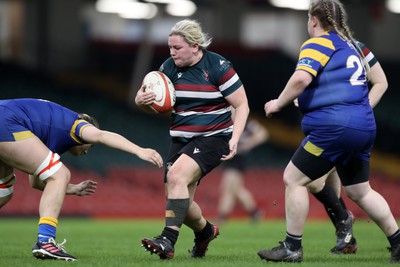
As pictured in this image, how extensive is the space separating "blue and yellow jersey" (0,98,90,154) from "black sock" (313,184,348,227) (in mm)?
2512

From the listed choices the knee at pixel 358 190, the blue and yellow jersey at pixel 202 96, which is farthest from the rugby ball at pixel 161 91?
the knee at pixel 358 190

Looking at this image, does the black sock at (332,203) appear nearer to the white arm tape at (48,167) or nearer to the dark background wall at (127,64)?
the white arm tape at (48,167)

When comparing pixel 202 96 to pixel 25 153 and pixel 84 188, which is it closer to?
pixel 84 188

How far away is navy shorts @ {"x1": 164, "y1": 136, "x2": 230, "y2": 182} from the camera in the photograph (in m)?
7.18

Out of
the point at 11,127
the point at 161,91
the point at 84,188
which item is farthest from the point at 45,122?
the point at 161,91

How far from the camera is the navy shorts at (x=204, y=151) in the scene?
23.6 feet

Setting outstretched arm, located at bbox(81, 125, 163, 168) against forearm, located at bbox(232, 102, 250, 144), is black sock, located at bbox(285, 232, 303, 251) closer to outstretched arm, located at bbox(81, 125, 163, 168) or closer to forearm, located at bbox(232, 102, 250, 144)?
forearm, located at bbox(232, 102, 250, 144)

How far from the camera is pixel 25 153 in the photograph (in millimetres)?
6875

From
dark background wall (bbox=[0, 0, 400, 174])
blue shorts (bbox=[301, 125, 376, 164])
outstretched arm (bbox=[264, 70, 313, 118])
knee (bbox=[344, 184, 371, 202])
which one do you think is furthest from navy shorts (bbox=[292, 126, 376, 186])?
dark background wall (bbox=[0, 0, 400, 174])

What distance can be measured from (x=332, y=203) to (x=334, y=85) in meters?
1.89

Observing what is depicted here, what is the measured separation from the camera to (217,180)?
74.1 ft

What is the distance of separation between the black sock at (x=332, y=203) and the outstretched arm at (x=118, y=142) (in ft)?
7.43

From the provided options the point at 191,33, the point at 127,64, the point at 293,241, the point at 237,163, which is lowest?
the point at 127,64

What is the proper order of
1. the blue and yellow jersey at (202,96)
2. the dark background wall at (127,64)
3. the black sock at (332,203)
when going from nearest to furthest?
the blue and yellow jersey at (202,96), the black sock at (332,203), the dark background wall at (127,64)
